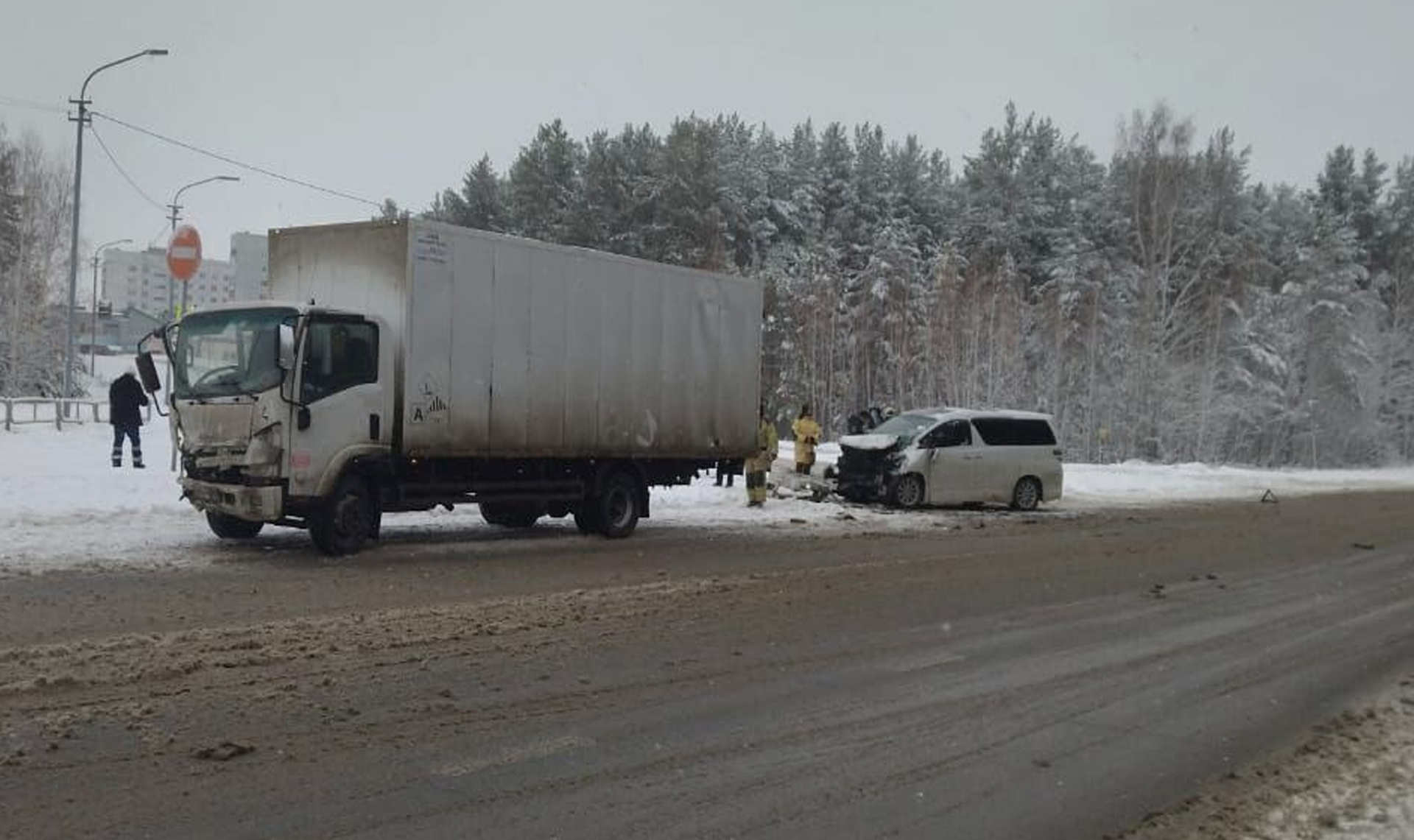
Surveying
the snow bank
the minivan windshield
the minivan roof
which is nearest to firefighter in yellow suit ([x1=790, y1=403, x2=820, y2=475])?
the minivan windshield

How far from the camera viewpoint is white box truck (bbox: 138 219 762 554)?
12.0 meters

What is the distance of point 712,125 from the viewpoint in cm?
5725

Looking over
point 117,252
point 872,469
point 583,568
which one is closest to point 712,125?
point 872,469

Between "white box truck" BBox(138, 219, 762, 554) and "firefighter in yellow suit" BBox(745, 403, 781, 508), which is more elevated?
"white box truck" BBox(138, 219, 762, 554)

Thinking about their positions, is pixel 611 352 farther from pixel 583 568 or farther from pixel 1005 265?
pixel 1005 265

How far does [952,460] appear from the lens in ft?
69.9

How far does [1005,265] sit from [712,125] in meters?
16.7

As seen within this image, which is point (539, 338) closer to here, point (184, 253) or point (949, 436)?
point (184, 253)

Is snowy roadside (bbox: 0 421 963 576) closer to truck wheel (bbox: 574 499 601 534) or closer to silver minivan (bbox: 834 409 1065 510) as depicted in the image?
silver minivan (bbox: 834 409 1065 510)

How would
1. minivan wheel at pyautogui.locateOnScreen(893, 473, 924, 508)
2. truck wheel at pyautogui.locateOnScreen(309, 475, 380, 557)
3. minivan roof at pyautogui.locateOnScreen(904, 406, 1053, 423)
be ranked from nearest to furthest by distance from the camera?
truck wheel at pyautogui.locateOnScreen(309, 475, 380, 557)
minivan wheel at pyautogui.locateOnScreen(893, 473, 924, 508)
minivan roof at pyautogui.locateOnScreen(904, 406, 1053, 423)

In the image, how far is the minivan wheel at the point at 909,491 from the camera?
2088 cm

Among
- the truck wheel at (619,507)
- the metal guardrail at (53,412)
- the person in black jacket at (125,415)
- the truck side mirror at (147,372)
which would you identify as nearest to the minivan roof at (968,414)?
the truck wheel at (619,507)

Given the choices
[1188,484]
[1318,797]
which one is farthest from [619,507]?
[1188,484]

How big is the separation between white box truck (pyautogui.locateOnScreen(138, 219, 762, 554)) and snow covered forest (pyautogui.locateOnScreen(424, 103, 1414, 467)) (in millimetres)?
37023
